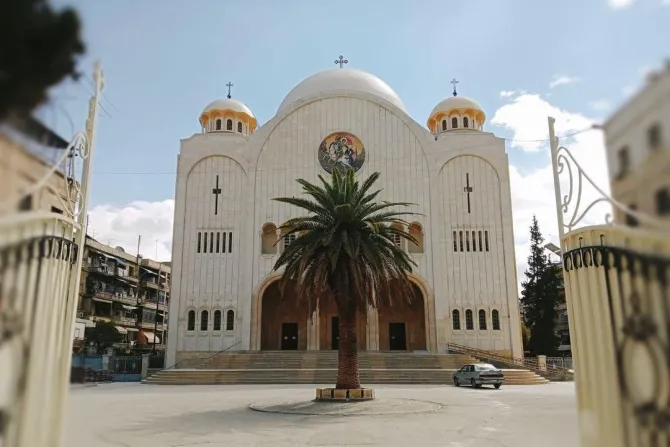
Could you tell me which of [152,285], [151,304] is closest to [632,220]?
[151,304]

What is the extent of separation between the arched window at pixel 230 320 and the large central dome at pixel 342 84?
16.2 meters

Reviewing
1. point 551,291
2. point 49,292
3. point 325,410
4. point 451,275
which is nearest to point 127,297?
point 451,275

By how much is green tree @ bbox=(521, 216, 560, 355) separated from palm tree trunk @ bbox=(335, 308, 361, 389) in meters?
32.0

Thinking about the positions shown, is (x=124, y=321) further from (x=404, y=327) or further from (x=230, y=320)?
(x=404, y=327)

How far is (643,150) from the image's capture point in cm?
339

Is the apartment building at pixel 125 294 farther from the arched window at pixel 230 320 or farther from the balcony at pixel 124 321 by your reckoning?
the arched window at pixel 230 320

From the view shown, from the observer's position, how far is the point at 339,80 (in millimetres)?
43281

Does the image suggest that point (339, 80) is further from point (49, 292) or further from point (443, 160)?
point (49, 292)

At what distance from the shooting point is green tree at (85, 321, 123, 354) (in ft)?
128

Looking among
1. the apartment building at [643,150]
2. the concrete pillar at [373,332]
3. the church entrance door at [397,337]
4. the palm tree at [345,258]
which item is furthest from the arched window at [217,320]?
the apartment building at [643,150]

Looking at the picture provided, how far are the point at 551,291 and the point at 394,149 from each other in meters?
20.4

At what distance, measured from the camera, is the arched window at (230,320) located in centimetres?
3488

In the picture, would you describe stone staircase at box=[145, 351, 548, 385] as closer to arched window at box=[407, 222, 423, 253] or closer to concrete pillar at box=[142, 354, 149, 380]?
concrete pillar at box=[142, 354, 149, 380]

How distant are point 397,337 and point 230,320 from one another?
1161cm
